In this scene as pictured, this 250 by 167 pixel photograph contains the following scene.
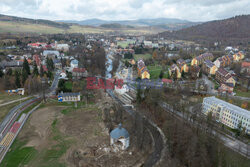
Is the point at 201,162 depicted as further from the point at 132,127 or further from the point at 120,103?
the point at 120,103

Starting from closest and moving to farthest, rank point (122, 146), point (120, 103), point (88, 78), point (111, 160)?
point (111, 160), point (122, 146), point (120, 103), point (88, 78)

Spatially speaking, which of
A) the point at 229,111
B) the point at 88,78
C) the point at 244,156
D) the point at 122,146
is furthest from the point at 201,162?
the point at 88,78

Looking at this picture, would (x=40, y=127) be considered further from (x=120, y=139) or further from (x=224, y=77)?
(x=224, y=77)

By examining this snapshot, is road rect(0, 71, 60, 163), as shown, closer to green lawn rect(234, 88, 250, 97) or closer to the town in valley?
the town in valley

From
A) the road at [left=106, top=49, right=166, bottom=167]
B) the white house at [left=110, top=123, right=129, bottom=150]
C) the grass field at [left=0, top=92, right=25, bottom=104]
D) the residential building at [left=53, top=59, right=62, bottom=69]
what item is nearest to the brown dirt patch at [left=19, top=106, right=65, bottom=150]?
the grass field at [left=0, top=92, right=25, bottom=104]

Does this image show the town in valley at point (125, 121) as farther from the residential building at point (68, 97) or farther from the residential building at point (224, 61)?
the residential building at point (224, 61)
